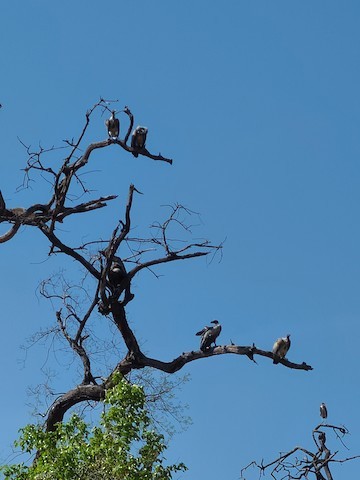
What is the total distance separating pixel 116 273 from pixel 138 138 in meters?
1.71

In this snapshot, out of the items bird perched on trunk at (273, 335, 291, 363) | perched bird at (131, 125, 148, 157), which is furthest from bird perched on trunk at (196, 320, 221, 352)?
perched bird at (131, 125, 148, 157)

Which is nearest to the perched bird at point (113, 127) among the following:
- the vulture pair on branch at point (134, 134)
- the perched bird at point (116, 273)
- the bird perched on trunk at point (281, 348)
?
the vulture pair on branch at point (134, 134)

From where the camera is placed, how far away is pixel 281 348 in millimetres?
11891

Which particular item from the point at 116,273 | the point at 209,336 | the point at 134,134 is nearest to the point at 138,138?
the point at 134,134

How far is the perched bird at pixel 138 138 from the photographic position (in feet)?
40.1

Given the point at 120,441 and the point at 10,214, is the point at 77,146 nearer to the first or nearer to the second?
the point at 10,214

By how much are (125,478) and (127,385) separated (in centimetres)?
101

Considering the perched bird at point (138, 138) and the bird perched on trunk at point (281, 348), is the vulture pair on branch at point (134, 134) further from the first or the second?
the bird perched on trunk at point (281, 348)

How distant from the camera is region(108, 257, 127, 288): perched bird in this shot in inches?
469

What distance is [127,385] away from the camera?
1033 centimetres

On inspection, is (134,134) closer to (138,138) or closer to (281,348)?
(138,138)

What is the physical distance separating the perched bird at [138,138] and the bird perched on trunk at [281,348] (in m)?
2.87

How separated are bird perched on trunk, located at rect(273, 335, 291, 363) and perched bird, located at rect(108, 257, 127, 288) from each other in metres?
2.01

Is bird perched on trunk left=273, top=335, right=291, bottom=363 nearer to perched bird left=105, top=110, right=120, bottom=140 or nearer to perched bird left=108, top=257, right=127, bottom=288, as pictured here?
perched bird left=108, top=257, right=127, bottom=288
